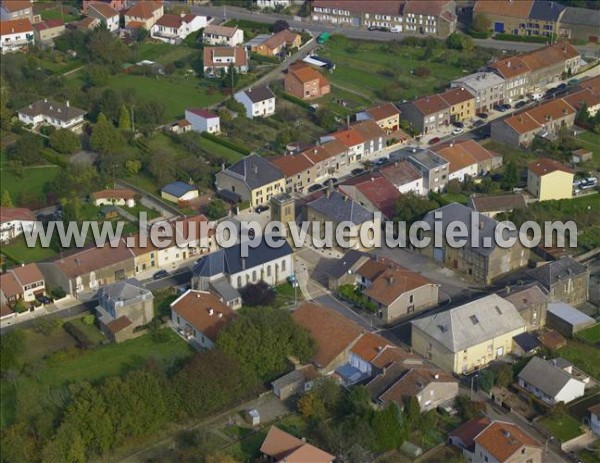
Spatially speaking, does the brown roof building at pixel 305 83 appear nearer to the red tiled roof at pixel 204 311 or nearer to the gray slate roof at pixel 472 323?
the red tiled roof at pixel 204 311

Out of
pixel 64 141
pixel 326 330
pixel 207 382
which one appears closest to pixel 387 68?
pixel 64 141

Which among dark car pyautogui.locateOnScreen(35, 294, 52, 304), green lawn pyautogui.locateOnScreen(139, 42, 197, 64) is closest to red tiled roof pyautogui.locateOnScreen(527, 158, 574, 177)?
dark car pyautogui.locateOnScreen(35, 294, 52, 304)

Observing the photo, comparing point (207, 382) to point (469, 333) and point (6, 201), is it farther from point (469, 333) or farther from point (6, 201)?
point (6, 201)

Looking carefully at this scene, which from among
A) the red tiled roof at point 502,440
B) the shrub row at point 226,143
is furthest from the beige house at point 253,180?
the red tiled roof at point 502,440

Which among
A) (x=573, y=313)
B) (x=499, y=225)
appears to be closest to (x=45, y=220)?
(x=499, y=225)

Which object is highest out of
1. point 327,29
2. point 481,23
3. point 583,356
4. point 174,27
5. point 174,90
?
point 174,27

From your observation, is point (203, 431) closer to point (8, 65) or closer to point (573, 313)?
point (573, 313)

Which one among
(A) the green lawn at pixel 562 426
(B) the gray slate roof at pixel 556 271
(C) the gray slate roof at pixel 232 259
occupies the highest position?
(C) the gray slate roof at pixel 232 259

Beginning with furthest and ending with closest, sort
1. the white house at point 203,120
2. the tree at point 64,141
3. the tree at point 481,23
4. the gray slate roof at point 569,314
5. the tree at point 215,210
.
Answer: the tree at point 481,23, the white house at point 203,120, the tree at point 64,141, the tree at point 215,210, the gray slate roof at point 569,314
